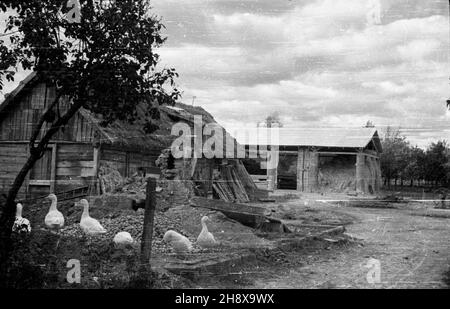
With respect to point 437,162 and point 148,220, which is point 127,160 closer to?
point 148,220

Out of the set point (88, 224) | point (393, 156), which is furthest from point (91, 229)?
point (393, 156)

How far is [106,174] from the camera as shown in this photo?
746cm

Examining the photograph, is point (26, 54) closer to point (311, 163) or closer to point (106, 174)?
point (106, 174)

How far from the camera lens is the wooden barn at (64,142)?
668 centimetres

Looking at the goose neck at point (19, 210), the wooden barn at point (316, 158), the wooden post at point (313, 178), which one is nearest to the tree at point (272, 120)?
the wooden barn at point (316, 158)

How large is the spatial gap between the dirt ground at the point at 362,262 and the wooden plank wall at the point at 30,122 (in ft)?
9.29

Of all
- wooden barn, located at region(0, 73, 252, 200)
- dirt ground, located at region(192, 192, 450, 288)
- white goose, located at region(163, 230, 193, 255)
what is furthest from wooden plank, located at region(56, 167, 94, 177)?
dirt ground, located at region(192, 192, 450, 288)

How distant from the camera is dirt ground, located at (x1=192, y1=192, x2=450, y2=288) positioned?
5.86 m

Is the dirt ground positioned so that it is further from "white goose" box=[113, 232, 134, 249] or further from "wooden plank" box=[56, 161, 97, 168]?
"wooden plank" box=[56, 161, 97, 168]

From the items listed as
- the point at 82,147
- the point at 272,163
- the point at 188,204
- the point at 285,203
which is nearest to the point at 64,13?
the point at 82,147

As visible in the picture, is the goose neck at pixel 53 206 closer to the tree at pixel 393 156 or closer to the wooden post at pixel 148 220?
the wooden post at pixel 148 220

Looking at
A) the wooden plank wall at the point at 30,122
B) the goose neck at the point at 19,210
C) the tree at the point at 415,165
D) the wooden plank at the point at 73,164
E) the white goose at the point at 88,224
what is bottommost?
the white goose at the point at 88,224

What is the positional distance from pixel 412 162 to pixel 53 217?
623 centimetres

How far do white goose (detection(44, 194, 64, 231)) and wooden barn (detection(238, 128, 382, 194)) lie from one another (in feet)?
10.5
